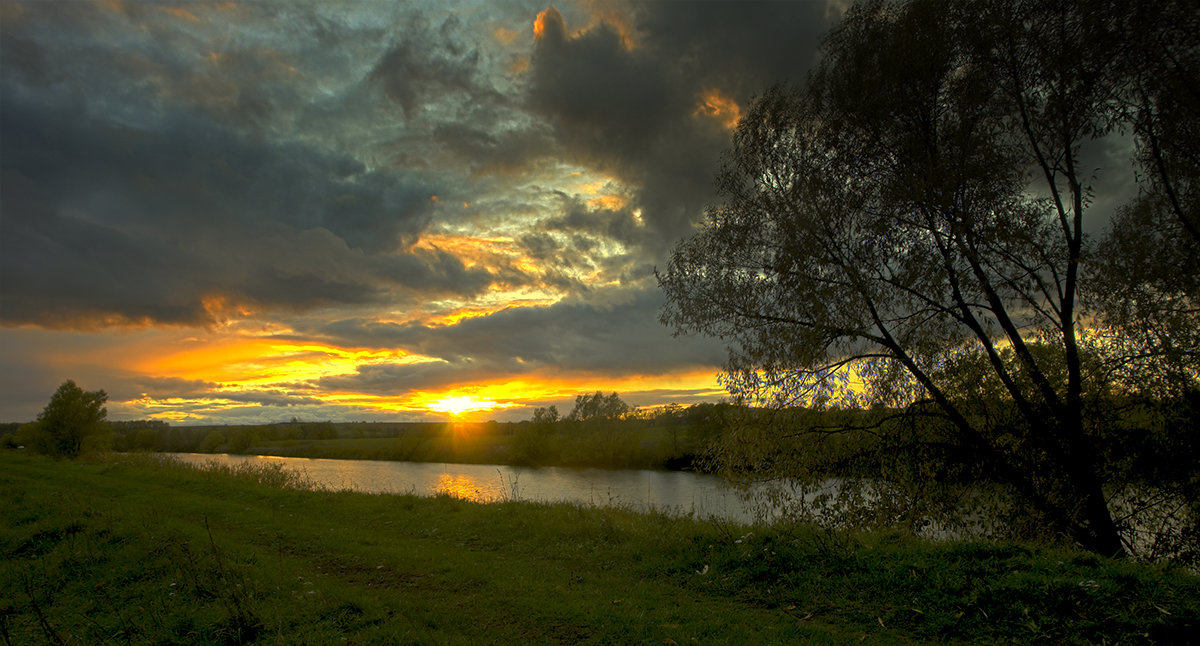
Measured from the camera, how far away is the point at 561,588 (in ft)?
22.5

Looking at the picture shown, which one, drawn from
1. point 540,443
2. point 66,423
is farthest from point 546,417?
point 66,423

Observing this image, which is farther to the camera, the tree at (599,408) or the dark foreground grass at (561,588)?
the tree at (599,408)

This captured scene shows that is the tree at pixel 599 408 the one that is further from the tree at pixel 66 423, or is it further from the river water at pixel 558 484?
the tree at pixel 66 423

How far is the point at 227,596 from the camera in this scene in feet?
19.8

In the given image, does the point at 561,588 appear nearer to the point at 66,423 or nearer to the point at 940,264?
the point at 940,264

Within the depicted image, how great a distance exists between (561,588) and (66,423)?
5714 centimetres

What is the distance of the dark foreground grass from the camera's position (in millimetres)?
5203

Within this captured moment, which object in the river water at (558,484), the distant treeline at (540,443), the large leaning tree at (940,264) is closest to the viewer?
the large leaning tree at (940,264)

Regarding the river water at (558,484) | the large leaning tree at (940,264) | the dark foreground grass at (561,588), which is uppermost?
the large leaning tree at (940,264)

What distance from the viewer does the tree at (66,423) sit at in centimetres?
4441

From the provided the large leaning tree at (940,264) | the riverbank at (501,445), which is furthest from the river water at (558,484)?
the large leaning tree at (940,264)

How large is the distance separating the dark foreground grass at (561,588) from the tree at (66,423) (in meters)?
46.4

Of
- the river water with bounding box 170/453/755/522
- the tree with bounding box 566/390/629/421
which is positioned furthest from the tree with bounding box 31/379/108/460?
the tree with bounding box 566/390/629/421

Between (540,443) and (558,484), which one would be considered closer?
(558,484)
